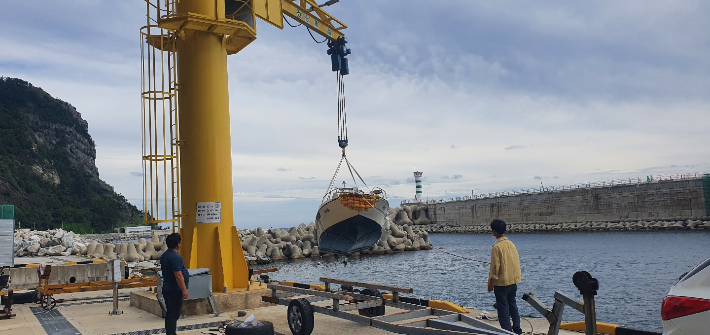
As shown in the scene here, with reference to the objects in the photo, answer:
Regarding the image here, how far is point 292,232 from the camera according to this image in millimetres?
50625

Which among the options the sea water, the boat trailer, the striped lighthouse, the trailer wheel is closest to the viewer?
the boat trailer

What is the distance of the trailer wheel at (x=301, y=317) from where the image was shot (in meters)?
7.11

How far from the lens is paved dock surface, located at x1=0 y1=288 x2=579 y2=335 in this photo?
788cm

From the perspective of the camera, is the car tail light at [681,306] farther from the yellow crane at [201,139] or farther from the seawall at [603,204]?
the seawall at [603,204]

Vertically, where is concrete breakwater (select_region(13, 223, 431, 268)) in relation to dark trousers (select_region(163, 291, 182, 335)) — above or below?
below

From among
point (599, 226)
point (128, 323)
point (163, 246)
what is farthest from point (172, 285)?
point (599, 226)

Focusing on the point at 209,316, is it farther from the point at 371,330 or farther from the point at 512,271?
the point at 512,271

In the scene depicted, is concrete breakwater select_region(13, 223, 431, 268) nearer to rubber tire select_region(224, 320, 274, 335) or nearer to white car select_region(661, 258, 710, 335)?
rubber tire select_region(224, 320, 274, 335)

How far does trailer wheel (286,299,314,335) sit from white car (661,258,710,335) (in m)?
4.57

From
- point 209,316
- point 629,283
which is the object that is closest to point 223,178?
point 209,316

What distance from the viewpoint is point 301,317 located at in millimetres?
7188

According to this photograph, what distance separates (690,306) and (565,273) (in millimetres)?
29645

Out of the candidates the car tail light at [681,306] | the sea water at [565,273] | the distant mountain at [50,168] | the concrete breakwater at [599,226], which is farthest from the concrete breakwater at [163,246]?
A: the distant mountain at [50,168]

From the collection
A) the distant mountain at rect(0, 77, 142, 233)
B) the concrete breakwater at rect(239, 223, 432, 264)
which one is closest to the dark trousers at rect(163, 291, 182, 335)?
the concrete breakwater at rect(239, 223, 432, 264)
